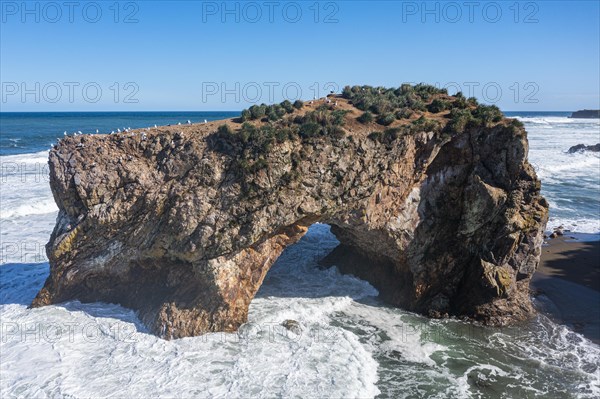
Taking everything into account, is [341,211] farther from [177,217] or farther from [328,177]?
[177,217]

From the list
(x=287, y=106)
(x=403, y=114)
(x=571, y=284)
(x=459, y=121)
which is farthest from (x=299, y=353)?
(x=571, y=284)

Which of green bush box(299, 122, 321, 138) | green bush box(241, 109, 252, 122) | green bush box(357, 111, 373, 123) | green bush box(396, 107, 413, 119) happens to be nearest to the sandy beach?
green bush box(396, 107, 413, 119)

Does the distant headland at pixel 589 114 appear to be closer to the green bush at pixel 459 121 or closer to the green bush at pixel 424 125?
the green bush at pixel 459 121

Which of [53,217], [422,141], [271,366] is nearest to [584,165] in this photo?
[422,141]

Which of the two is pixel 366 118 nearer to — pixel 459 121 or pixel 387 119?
pixel 387 119

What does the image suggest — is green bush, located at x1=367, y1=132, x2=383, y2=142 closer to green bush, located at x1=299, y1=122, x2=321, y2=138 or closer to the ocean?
green bush, located at x1=299, y1=122, x2=321, y2=138

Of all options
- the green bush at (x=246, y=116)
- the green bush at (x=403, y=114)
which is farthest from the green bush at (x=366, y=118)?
the green bush at (x=246, y=116)
